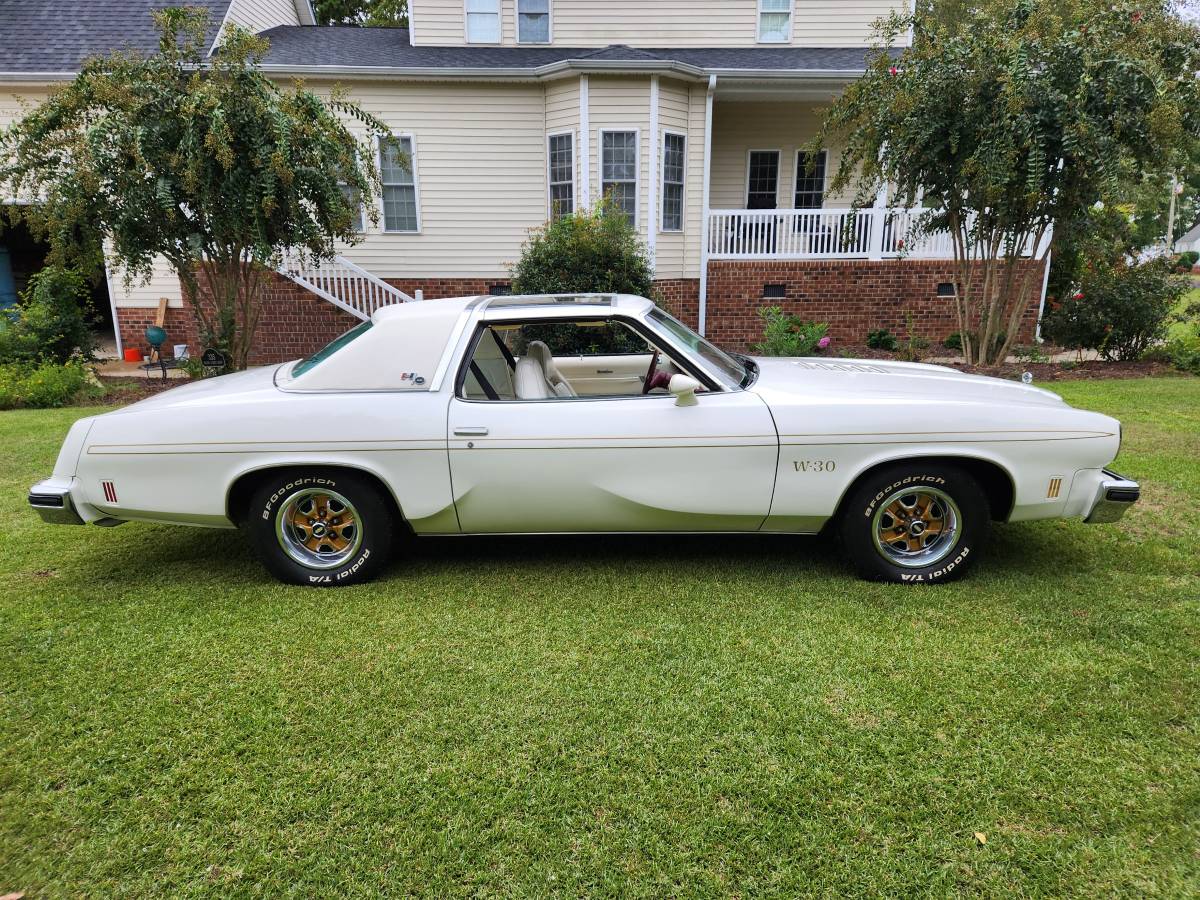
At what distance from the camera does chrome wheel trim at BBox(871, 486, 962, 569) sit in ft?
12.9

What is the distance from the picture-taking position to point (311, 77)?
12930mm

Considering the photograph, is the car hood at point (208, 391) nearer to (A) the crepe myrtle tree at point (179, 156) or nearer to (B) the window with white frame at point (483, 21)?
(A) the crepe myrtle tree at point (179, 156)

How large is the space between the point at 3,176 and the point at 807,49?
1373 centimetres

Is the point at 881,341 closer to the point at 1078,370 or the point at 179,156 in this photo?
the point at 1078,370

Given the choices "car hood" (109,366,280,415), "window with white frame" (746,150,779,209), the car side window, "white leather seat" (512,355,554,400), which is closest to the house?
"window with white frame" (746,150,779,209)

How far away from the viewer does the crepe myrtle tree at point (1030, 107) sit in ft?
25.2

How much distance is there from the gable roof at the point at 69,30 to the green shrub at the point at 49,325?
4156mm

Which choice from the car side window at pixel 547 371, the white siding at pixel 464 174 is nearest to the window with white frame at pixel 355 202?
the white siding at pixel 464 174

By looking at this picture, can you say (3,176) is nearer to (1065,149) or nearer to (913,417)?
(913,417)

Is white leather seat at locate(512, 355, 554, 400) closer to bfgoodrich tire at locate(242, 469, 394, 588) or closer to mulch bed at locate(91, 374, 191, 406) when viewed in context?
bfgoodrich tire at locate(242, 469, 394, 588)

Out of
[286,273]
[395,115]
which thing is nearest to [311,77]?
[395,115]

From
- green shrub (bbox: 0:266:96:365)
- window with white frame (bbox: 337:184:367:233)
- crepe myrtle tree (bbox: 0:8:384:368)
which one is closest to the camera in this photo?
crepe myrtle tree (bbox: 0:8:384:368)

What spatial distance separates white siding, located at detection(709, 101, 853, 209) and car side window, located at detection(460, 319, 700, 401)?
11.7 metres

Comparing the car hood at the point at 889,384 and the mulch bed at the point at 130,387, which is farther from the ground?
the car hood at the point at 889,384
